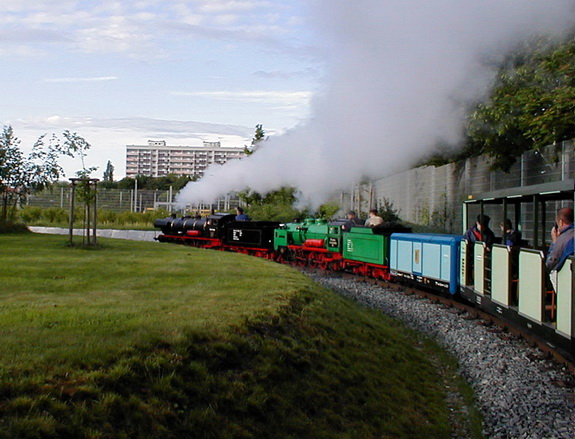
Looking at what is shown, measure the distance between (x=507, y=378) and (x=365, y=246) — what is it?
11.1 metres

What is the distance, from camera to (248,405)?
593cm

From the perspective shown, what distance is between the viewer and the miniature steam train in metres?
8.30

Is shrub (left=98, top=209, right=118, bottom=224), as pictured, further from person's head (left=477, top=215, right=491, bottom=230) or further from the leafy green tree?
person's head (left=477, top=215, right=491, bottom=230)

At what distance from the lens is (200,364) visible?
6254 millimetres

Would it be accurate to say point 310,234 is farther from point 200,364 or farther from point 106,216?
point 106,216

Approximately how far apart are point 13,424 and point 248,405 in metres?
2.27

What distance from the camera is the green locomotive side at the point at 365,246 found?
19.0 metres

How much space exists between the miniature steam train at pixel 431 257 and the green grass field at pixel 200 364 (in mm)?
1562

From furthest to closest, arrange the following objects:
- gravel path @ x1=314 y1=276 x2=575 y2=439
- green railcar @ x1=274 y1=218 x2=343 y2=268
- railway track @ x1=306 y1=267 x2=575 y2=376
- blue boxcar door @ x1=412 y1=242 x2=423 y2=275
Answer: green railcar @ x1=274 y1=218 x2=343 y2=268
blue boxcar door @ x1=412 y1=242 x2=423 y2=275
railway track @ x1=306 y1=267 x2=575 y2=376
gravel path @ x1=314 y1=276 x2=575 y2=439

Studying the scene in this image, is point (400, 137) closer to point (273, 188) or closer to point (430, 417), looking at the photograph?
point (273, 188)

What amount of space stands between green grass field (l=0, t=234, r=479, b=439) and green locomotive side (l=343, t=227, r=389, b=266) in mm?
6630

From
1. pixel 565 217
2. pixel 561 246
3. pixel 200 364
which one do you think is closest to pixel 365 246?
pixel 565 217

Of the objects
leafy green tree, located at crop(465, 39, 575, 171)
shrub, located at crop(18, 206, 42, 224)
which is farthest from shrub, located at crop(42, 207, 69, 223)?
leafy green tree, located at crop(465, 39, 575, 171)

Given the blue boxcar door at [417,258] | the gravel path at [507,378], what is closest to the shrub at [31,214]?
the blue boxcar door at [417,258]
